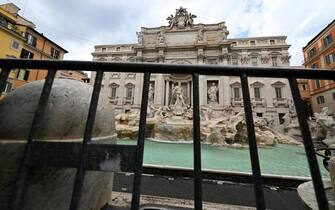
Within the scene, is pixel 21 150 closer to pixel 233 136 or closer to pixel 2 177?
pixel 2 177

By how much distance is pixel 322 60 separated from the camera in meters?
20.7

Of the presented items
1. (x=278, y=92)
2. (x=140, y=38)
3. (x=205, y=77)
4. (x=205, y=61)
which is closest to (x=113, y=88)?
(x=140, y=38)

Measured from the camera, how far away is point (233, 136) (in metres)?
11.4

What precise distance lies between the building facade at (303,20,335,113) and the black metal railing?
23.1 metres

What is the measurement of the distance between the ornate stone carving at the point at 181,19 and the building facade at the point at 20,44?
18.1 m

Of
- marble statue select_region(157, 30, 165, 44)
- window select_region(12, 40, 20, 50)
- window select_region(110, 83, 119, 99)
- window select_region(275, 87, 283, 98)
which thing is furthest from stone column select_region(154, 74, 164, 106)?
window select_region(275, 87, 283, 98)

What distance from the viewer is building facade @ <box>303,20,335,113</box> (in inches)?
755

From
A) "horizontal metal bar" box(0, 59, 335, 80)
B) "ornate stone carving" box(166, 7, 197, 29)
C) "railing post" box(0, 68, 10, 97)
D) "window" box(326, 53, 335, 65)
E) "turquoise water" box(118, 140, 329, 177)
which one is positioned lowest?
"turquoise water" box(118, 140, 329, 177)

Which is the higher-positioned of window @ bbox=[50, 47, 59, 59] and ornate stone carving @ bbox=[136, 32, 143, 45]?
ornate stone carving @ bbox=[136, 32, 143, 45]

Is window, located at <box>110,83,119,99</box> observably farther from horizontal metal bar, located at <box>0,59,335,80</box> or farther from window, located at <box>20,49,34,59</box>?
horizontal metal bar, located at <box>0,59,335,80</box>

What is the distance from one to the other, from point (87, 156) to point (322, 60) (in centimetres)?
2971

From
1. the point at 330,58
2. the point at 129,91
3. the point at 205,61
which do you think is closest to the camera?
the point at 330,58

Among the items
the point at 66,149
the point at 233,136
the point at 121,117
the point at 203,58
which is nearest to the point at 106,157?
the point at 66,149

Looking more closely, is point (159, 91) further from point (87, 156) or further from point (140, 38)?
point (87, 156)
